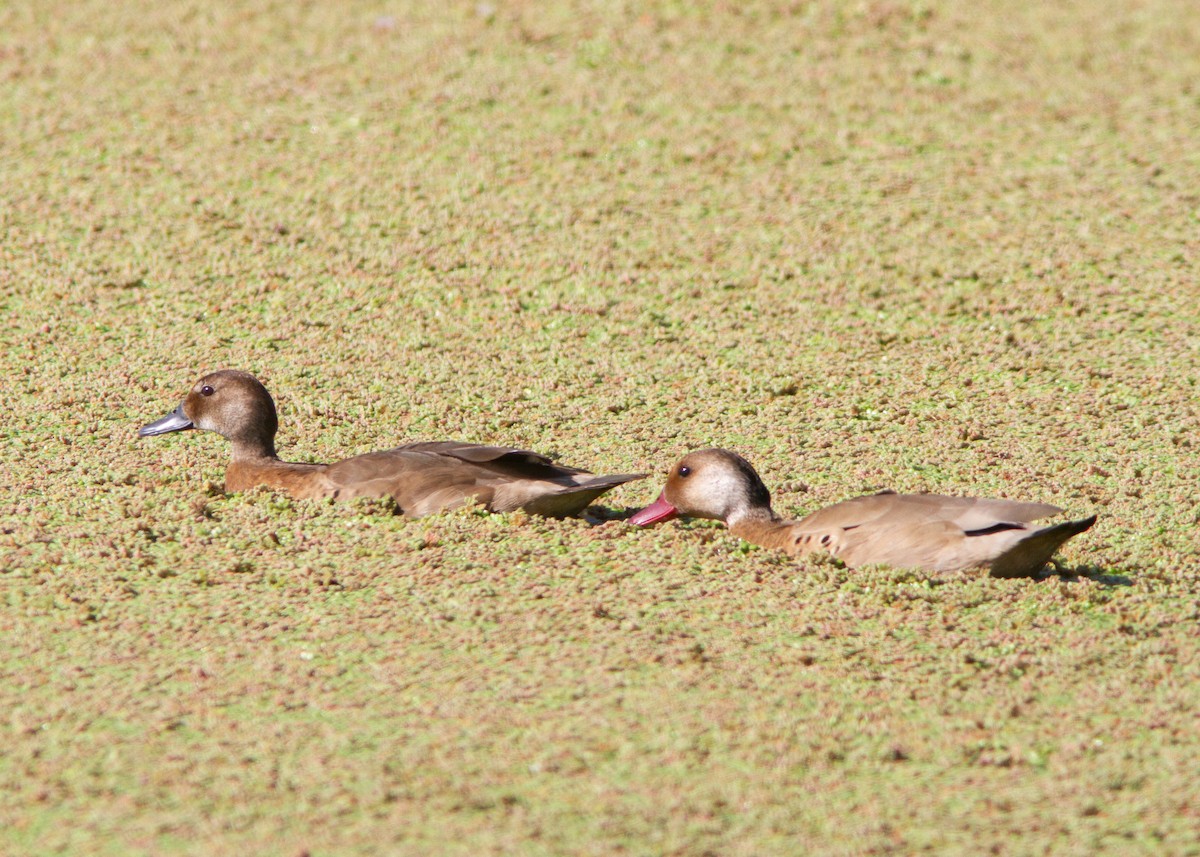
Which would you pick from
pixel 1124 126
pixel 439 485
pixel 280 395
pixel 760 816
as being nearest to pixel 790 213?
pixel 1124 126

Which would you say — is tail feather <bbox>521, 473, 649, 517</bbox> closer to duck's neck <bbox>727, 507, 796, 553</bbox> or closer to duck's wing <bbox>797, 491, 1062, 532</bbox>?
duck's neck <bbox>727, 507, 796, 553</bbox>

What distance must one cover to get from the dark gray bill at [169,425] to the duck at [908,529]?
1863mm

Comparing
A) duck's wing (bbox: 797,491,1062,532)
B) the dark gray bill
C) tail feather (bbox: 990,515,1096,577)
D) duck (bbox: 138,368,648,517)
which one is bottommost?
tail feather (bbox: 990,515,1096,577)

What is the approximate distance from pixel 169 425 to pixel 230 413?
33 centimetres

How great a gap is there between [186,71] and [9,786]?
682 cm

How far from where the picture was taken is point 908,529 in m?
5.14

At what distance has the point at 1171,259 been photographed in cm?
805

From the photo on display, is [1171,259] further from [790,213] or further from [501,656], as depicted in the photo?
[501,656]

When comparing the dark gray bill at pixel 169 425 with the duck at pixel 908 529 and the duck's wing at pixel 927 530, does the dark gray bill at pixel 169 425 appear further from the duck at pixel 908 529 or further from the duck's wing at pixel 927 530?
the duck's wing at pixel 927 530

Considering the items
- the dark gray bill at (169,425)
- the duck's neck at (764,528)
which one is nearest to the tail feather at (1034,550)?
the duck's neck at (764,528)

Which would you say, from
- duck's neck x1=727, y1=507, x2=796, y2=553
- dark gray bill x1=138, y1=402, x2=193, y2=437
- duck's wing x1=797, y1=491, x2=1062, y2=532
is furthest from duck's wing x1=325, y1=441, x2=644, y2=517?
dark gray bill x1=138, y1=402, x2=193, y2=437

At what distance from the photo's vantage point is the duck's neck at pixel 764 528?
17.7 ft

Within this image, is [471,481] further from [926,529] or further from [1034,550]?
[1034,550]

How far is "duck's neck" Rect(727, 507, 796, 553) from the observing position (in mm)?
5406
